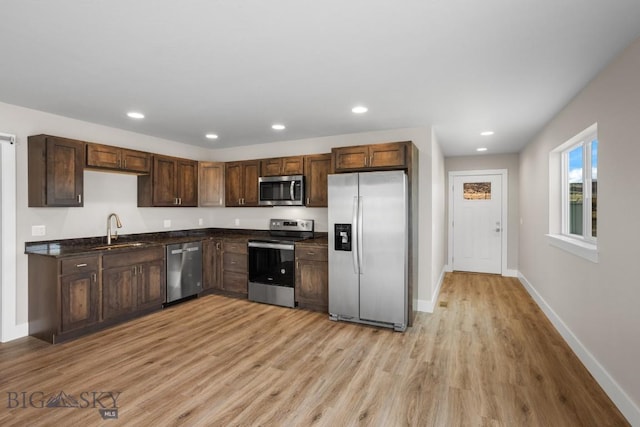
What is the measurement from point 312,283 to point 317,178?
153cm

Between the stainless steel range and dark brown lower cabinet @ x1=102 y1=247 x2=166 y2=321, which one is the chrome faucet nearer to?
dark brown lower cabinet @ x1=102 y1=247 x2=166 y2=321

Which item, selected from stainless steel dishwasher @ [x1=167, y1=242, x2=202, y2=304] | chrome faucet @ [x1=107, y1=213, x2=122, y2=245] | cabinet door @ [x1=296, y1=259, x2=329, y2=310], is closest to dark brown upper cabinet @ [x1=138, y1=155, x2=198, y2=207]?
chrome faucet @ [x1=107, y1=213, x2=122, y2=245]

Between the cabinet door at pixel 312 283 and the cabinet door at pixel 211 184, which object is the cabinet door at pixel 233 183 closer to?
the cabinet door at pixel 211 184

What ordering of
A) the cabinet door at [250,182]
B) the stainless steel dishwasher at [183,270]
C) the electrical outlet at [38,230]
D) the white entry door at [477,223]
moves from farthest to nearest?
the white entry door at [477,223]
the cabinet door at [250,182]
the stainless steel dishwasher at [183,270]
the electrical outlet at [38,230]

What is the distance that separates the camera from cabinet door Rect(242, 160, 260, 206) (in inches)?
204

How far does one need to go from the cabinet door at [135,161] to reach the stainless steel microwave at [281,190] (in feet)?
5.31

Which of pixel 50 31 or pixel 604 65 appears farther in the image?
pixel 604 65

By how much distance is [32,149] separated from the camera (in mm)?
3447

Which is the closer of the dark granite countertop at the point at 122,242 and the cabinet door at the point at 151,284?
the dark granite countertop at the point at 122,242

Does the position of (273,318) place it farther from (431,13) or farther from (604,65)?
(604,65)

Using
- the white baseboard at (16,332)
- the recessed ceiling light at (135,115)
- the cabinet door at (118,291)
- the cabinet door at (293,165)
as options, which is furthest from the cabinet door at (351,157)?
the white baseboard at (16,332)

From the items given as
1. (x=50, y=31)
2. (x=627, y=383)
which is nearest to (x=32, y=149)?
(x=50, y=31)

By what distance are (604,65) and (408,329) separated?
3046mm

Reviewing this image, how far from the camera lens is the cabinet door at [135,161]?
415 centimetres
